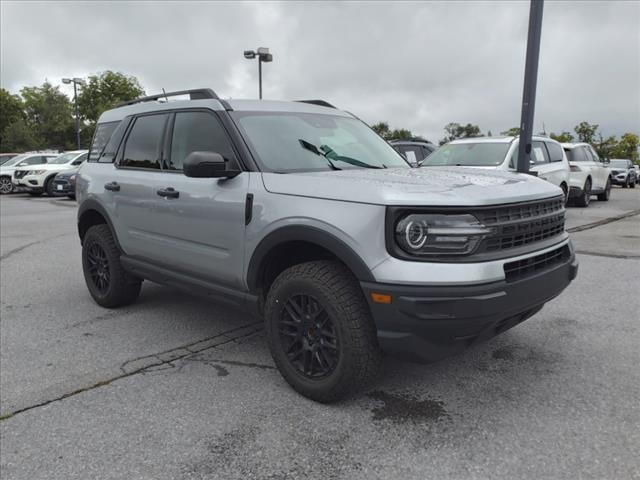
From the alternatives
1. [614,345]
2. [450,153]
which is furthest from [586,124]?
[614,345]

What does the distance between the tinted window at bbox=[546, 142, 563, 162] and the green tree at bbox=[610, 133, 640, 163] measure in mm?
55036

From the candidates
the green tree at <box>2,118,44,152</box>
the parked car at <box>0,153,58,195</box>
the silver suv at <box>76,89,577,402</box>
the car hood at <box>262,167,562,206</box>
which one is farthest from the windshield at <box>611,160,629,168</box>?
the green tree at <box>2,118,44,152</box>

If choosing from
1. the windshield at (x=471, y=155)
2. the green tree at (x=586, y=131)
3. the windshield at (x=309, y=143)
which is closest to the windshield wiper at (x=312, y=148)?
the windshield at (x=309, y=143)

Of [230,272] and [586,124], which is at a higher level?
[586,124]

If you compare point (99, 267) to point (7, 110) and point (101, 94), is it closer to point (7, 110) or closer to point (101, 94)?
point (101, 94)

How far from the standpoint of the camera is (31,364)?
3826 millimetres

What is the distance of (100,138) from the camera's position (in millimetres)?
5387

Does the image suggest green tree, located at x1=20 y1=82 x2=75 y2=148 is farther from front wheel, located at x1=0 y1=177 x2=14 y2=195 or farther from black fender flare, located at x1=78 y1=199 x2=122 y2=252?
black fender flare, located at x1=78 y1=199 x2=122 y2=252

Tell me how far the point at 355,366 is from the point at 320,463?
21.2 inches

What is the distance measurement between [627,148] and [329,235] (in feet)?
225

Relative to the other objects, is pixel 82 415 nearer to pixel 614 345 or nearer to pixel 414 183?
pixel 414 183

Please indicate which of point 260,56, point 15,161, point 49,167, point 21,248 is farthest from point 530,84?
point 15,161

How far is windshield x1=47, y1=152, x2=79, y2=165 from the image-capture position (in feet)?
69.1

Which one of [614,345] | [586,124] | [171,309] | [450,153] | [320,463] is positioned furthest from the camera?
[586,124]
